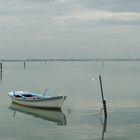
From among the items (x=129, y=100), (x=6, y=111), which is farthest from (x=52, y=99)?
(x=129, y=100)

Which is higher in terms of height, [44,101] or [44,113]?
[44,101]

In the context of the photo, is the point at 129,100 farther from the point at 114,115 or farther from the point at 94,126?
the point at 94,126

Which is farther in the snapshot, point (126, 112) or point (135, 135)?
point (126, 112)

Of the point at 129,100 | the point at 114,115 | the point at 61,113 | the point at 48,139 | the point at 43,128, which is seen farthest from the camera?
the point at 129,100

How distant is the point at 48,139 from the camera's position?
2703cm

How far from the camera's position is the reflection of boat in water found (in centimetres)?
3556

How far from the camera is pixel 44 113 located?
128 ft

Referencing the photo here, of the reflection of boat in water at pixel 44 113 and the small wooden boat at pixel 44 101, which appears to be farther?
the small wooden boat at pixel 44 101

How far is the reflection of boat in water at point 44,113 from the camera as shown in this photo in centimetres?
3556

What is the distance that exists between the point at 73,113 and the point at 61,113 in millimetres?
1270

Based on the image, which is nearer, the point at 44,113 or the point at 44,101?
the point at 44,113

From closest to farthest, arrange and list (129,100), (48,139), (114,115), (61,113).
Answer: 1. (48,139)
2. (114,115)
3. (61,113)
4. (129,100)

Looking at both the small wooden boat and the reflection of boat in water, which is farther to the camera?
the small wooden boat

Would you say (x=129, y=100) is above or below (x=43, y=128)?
below
